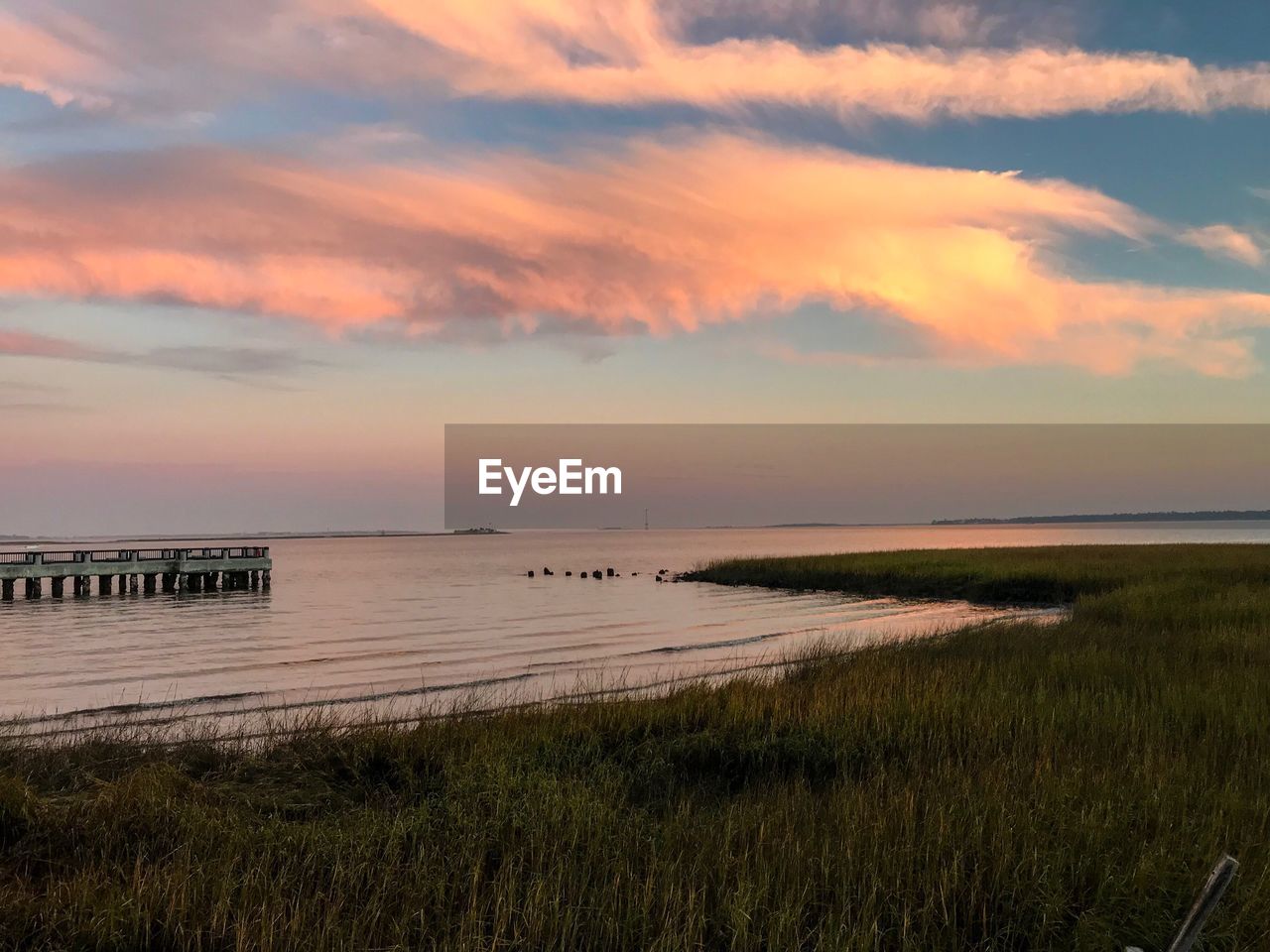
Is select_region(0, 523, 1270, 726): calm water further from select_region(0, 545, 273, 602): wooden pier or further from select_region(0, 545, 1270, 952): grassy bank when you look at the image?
select_region(0, 545, 1270, 952): grassy bank

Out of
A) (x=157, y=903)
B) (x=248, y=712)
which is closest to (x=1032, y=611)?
(x=248, y=712)

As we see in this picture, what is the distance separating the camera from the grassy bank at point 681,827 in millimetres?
5699

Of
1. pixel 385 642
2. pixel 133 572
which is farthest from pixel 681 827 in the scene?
pixel 133 572

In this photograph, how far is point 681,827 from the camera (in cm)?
740

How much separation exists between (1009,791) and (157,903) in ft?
22.1

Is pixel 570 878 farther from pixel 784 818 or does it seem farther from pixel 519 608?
pixel 519 608

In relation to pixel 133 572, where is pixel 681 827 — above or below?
above

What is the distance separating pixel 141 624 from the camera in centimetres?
3631

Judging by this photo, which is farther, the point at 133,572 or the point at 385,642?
the point at 133,572

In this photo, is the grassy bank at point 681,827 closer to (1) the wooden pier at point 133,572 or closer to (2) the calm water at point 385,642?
(2) the calm water at point 385,642

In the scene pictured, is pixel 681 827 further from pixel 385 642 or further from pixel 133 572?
pixel 133 572

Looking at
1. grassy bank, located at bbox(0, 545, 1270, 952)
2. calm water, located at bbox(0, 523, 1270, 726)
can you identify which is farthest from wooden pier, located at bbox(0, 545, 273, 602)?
grassy bank, located at bbox(0, 545, 1270, 952)

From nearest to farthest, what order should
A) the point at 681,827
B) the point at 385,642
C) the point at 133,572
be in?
the point at 681,827, the point at 385,642, the point at 133,572

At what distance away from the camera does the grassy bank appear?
570 cm
